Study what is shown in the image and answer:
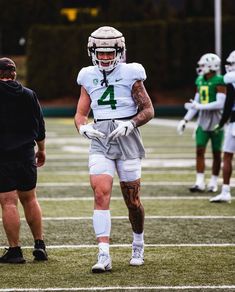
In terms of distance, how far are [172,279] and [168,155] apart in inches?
454

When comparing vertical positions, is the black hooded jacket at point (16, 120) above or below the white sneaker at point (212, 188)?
above

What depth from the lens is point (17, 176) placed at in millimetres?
7621

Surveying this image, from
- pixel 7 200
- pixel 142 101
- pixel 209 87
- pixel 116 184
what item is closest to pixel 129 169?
pixel 142 101

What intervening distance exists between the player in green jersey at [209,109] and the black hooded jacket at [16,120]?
4.90 m

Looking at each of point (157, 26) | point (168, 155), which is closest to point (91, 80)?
point (168, 155)

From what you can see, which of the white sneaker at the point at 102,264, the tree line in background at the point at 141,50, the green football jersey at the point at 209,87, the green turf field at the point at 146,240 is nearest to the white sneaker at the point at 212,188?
the green turf field at the point at 146,240

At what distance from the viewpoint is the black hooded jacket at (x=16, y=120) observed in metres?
7.59

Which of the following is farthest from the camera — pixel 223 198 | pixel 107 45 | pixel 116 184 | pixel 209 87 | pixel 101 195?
pixel 116 184

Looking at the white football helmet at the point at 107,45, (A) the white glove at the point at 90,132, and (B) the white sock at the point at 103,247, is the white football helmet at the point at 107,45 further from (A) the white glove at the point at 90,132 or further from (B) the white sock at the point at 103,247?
(B) the white sock at the point at 103,247

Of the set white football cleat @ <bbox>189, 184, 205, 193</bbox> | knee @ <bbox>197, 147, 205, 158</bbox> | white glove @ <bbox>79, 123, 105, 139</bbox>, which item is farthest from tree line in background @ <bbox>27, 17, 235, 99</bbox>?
white glove @ <bbox>79, 123, 105, 139</bbox>

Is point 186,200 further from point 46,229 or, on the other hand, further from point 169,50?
point 169,50

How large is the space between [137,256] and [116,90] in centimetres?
124

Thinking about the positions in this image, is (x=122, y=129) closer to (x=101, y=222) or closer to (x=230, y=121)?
(x=101, y=222)

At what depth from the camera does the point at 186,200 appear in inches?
459
